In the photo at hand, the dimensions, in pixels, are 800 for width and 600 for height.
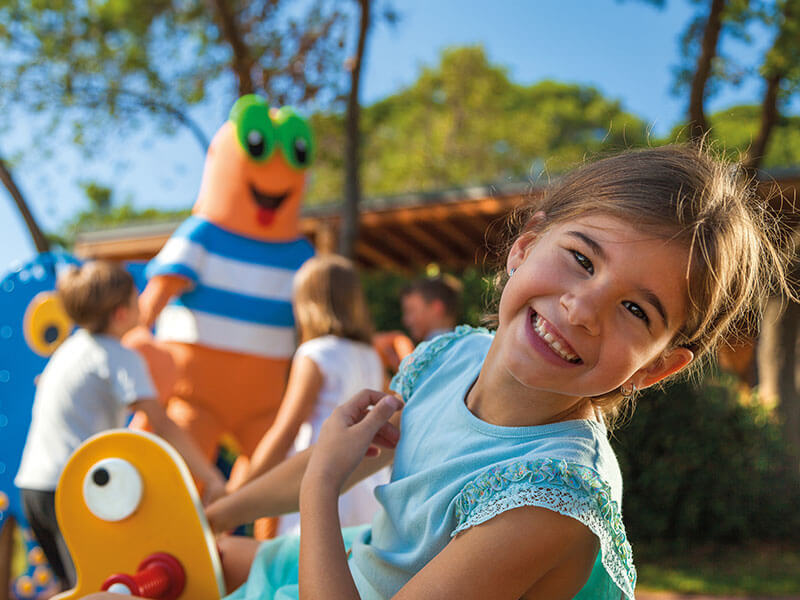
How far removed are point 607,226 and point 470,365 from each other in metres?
0.47

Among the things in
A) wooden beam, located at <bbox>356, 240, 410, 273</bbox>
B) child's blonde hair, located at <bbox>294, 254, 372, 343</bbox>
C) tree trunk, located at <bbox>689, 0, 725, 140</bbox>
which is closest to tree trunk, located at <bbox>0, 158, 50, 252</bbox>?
wooden beam, located at <bbox>356, 240, 410, 273</bbox>

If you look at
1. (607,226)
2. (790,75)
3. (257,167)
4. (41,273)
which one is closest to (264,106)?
(257,167)

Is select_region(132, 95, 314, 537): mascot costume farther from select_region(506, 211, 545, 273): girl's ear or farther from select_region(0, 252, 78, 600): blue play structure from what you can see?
select_region(506, 211, 545, 273): girl's ear

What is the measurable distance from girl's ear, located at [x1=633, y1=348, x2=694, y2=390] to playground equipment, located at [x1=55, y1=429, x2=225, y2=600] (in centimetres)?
92

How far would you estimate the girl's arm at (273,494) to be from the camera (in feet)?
5.36

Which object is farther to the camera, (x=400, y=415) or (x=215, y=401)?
(x=215, y=401)

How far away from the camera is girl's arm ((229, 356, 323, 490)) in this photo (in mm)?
2655

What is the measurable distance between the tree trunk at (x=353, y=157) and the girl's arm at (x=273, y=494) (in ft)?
15.1

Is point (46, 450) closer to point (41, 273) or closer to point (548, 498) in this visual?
point (41, 273)

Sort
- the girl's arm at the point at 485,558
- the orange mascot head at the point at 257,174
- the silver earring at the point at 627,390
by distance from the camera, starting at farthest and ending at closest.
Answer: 1. the orange mascot head at the point at 257,174
2. the silver earring at the point at 627,390
3. the girl's arm at the point at 485,558

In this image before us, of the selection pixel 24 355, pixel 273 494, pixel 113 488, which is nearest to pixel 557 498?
pixel 273 494

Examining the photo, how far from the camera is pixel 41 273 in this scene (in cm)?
411

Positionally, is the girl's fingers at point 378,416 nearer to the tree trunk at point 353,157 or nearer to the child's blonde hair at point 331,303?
the child's blonde hair at point 331,303

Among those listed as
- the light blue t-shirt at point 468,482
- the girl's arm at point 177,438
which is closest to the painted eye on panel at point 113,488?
the light blue t-shirt at point 468,482
